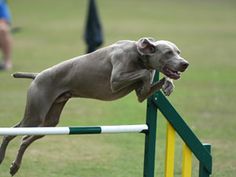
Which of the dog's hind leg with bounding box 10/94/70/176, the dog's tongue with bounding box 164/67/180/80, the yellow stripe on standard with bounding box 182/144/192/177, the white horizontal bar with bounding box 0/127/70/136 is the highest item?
the dog's tongue with bounding box 164/67/180/80

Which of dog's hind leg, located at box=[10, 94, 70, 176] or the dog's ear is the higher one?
the dog's ear

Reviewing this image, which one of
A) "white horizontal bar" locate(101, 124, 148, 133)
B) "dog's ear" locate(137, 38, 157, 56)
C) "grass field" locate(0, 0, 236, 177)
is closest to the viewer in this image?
"white horizontal bar" locate(101, 124, 148, 133)

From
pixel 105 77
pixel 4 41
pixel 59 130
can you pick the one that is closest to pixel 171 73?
pixel 105 77

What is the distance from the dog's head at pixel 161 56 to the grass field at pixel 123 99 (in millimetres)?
2272

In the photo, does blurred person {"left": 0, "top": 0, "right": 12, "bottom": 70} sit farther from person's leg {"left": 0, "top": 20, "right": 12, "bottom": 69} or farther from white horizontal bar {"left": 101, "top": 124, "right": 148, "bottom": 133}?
white horizontal bar {"left": 101, "top": 124, "right": 148, "bottom": 133}

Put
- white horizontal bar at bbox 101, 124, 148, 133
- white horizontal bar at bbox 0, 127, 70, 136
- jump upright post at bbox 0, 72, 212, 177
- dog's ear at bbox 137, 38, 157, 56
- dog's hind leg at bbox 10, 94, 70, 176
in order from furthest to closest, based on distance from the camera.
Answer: dog's hind leg at bbox 10, 94, 70, 176 < jump upright post at bbox 0, 72, 212, 177 < dog's ear at bbox 137, 38, 157, 56 < white horizontal bar at bbox 101, 124, 148, 133 < white horizontal bar at bbox 0, 127, 70, 136

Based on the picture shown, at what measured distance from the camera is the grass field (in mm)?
8961

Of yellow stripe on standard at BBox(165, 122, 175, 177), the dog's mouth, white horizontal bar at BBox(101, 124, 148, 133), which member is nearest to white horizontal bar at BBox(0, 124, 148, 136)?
white horizontal bar at BBox(101, 124, 148, 133)

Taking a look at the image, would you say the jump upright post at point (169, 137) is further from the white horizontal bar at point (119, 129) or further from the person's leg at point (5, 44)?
the person's leg at point (5, 44)

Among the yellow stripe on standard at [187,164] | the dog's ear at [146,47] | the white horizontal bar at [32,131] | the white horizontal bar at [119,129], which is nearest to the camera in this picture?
the white horizontal bar at [32,131]

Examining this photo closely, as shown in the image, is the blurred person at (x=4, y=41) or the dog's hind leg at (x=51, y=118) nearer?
the dog's hind leg at (x=51, y=118)

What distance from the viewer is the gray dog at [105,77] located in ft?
20.6

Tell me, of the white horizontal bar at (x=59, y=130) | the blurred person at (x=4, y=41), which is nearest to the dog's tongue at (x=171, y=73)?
the white horizontal bar at (x=59, y=130)

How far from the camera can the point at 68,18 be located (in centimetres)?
3422
